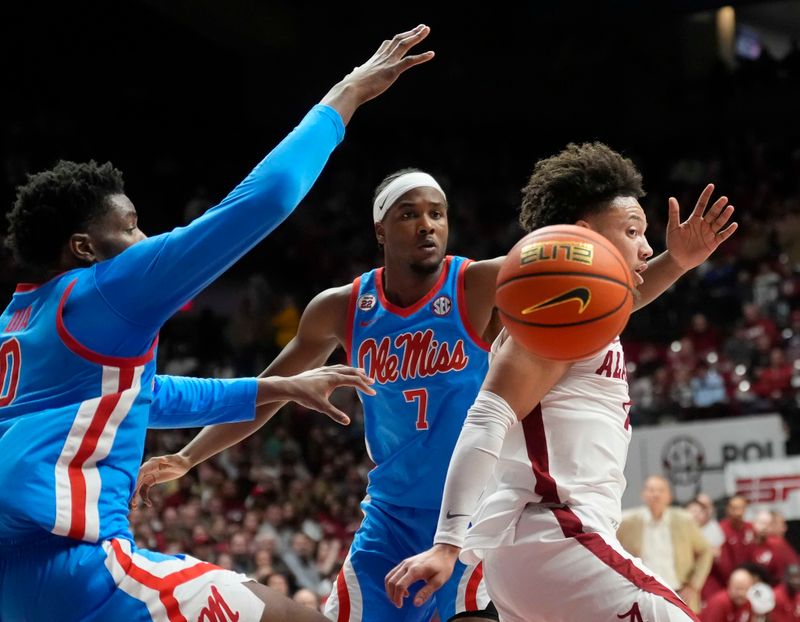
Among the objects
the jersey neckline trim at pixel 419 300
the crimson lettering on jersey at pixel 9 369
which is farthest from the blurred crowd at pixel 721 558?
the crimson lettering on jersey at pixel 9 369

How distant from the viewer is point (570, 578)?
9.44 ft

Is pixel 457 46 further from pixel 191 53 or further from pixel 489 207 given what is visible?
pixel 191 53

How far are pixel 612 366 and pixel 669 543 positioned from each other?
586 centimetres

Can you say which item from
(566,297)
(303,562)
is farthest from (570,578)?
(303,562)

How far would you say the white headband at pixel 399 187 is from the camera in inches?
180

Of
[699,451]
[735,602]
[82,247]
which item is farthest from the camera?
[699,451]

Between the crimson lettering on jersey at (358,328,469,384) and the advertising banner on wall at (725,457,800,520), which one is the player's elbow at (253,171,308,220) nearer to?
the crimson lettering on jersey at (358,328,469,384)

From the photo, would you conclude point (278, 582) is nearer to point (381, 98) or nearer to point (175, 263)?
point (175, 263)

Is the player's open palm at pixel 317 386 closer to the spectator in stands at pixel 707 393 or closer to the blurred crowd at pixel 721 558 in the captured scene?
the blurred crowd at pixel 721 558

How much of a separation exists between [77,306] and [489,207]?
14987 mm

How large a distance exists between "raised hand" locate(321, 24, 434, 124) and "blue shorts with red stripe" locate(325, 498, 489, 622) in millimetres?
1583

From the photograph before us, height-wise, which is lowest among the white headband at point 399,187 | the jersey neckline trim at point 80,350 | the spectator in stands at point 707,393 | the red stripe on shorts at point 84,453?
the red stripe on shorts at point 84,453

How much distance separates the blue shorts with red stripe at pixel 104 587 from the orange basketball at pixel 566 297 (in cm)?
100

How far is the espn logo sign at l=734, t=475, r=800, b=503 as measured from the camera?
30.7 feet
